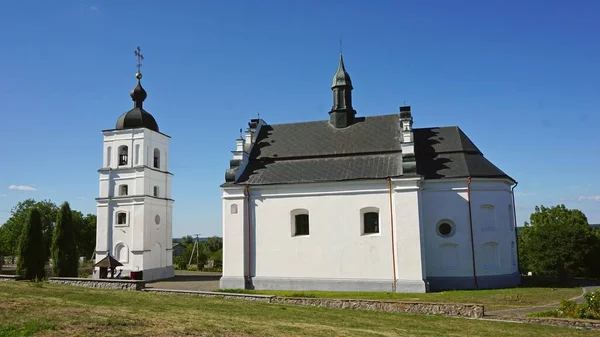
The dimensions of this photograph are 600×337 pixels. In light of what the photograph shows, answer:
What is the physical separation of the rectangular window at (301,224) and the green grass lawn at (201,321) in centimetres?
901

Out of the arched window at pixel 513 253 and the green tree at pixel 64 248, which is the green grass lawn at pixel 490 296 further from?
the green tree at pixel 64 248

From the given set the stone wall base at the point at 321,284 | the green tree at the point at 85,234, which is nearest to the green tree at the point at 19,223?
the green tree at the point at 85,234

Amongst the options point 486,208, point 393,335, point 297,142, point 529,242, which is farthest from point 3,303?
point 529,242

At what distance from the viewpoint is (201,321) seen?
440 inches

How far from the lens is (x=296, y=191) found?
2561 centimetres

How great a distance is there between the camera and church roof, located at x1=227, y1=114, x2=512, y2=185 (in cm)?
2503

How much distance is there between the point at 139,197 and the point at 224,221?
8.51m

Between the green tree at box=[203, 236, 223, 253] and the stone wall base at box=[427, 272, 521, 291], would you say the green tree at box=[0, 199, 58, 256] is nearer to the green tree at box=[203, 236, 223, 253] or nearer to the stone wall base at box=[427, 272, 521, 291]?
the green tree at box=[203, 236, 223, 253]

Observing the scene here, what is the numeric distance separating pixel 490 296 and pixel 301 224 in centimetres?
1024

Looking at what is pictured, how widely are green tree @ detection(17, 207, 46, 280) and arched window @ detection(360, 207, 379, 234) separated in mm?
17912

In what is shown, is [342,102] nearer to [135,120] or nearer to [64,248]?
[135,120]

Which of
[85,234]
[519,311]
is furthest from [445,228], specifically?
[85,234]

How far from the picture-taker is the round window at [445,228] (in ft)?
80.3

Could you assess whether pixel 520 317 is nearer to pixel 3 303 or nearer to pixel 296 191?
pixel 296 191
